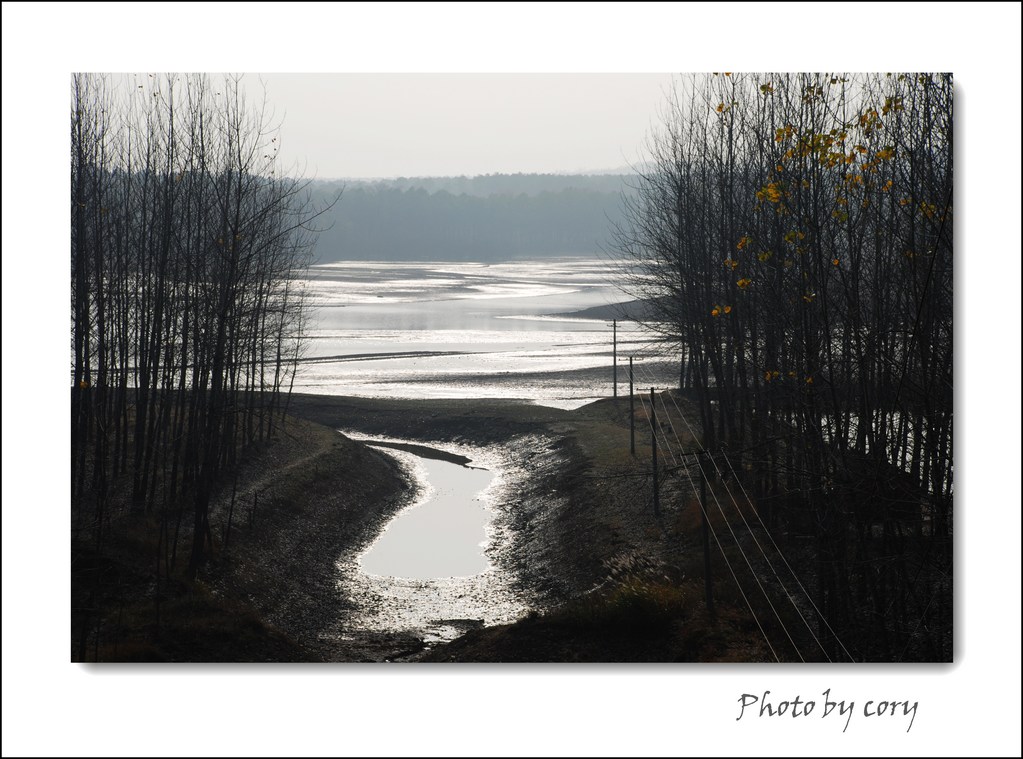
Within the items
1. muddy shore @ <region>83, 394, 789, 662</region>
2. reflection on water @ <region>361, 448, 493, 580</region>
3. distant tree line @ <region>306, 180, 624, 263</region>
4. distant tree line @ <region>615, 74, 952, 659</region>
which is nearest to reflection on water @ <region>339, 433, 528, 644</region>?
reflection on water @ <region>361, 448, 493, 580</region>

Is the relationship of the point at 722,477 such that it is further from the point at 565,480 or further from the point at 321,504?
the point at 321,504

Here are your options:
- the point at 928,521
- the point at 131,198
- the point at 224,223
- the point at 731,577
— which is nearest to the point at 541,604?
the point at 731,577

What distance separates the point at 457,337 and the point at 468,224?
2272 inches

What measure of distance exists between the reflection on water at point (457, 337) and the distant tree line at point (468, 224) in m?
5.46

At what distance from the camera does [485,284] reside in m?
84.2

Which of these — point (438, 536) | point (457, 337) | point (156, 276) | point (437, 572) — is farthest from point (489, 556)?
point (457, 337)

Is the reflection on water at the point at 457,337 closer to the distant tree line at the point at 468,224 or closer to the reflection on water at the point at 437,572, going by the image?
the distant tree line at the point at 468,224

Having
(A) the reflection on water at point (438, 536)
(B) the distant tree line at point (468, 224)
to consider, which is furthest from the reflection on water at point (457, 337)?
(A) the reflection on water at point (438, 536)

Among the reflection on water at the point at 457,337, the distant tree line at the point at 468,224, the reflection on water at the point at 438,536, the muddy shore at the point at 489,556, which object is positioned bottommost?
the reflection on water at the point at 438,536

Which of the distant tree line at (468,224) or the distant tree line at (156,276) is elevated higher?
the distant tree line at (468,224)

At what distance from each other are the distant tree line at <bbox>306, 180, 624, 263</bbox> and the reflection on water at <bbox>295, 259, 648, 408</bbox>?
5.46 meters

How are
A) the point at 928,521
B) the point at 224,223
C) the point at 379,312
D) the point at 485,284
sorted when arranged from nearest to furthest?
the point at 928,521
the point at 224,223
the point at 379,312
the point at 485,284

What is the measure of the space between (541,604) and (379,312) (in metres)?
46.9

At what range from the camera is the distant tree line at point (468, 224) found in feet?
274
